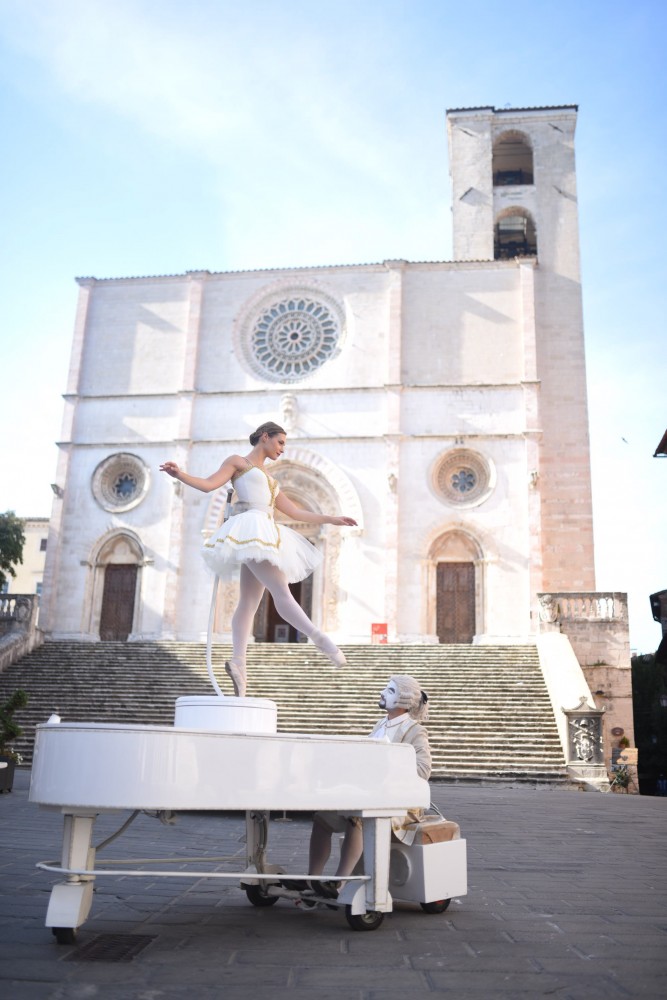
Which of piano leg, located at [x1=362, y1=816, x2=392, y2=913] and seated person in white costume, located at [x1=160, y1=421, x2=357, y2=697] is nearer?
piano leg, located at [x1=362, y1=816, x2=392, y2=913]

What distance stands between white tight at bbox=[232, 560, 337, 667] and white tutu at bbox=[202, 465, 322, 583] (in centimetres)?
7

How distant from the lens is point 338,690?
17.9m

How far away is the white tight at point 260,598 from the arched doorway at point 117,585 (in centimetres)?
2083

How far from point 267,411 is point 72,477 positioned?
615cm

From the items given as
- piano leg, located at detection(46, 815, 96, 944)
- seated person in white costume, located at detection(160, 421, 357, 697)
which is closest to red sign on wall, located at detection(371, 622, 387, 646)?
seated person in white costume, located at detection(160, 421, 357, 697)

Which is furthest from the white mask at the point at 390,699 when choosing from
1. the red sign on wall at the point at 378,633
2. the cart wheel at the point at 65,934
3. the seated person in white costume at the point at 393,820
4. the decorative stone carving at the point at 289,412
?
the decorative stone carving at the point at 289,412

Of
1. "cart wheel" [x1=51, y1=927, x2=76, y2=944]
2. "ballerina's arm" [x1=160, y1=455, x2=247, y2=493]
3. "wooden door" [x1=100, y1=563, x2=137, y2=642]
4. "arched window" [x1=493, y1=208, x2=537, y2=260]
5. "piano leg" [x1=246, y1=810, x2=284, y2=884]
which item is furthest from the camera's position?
"arched window" [x1=493, y1=208, x2=537, y2=260]

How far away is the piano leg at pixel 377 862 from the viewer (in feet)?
13.1

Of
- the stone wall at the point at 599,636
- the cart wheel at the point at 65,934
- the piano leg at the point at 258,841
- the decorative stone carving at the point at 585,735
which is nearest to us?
the cart wheel at the point at 65,934

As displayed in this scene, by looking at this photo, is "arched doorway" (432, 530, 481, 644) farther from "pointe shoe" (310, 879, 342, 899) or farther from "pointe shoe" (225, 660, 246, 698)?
"pointe shoe" (310, 879, 342, 899)

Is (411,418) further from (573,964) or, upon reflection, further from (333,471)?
(573,964)

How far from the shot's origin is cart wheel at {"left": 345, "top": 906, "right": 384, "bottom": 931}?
3.97 meters

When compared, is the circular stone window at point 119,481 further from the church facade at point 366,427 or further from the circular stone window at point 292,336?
the circular stone window at point 292,336

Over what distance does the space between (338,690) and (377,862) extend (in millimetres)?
13977
